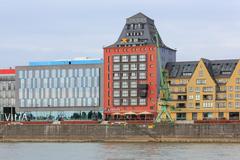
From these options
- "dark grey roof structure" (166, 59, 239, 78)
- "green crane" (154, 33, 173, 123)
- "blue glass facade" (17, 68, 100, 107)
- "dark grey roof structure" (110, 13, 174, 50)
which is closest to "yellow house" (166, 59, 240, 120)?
"dark grey roof structure" (166, 59, 239, 78)

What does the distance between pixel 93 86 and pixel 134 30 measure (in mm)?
19528

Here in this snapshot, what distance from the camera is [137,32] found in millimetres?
185250

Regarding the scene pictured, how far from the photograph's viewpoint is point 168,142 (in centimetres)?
13225

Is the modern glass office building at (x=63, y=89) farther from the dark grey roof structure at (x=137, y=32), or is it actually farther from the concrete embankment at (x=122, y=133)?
the concrete embankment at (x=122, y=133)

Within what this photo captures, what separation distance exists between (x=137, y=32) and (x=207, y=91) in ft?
89.2

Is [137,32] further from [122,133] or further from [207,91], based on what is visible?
[122,133]

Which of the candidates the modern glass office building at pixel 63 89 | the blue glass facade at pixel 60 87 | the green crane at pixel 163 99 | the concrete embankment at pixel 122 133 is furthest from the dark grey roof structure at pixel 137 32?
the concrete embankment at pixel 122 133

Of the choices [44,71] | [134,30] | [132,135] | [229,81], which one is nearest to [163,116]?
[132,135]

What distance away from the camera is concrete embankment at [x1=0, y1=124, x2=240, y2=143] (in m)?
130

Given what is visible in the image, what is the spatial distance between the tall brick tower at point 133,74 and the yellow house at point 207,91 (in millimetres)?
7321

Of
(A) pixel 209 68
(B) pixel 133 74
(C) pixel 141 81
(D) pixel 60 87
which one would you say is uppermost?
(A) pixel 209 68

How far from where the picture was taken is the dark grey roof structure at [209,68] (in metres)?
172

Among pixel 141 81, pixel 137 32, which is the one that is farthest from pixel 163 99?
pixel 137 32

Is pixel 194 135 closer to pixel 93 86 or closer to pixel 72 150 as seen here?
pixel 72 150
